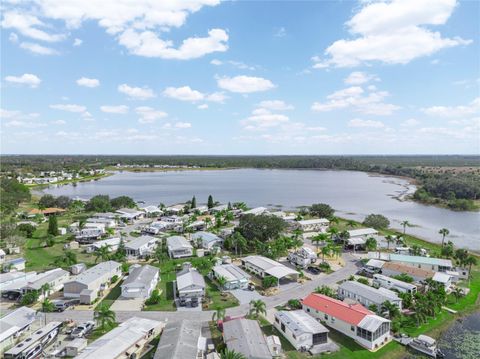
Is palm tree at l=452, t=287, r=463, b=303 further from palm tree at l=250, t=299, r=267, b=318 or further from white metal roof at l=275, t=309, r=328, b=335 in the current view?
palm tree at l=250, t=299, r=267, b=318

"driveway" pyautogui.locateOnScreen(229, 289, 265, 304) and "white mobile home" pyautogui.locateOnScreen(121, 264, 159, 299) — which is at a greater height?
"white mobile home" pyautogui.locateOnScreen(121, 264, 159, 299)

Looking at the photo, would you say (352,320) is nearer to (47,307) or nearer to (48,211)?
(47,307)

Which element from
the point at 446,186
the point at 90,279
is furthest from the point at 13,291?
the point at 446,186

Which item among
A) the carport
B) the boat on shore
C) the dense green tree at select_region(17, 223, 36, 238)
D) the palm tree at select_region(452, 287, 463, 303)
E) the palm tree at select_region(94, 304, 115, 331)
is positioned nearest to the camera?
the boat on shore

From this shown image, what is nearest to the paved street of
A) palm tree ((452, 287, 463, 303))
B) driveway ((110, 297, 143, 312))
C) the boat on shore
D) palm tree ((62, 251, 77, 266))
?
driveway ((110, 297, 143, 312))

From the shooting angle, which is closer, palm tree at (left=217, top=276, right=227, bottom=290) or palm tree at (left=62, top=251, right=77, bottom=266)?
palm tree at (left=217, top=276, right=227, bottom=290)

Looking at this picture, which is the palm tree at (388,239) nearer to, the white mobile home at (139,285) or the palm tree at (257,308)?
the palm tree at (257,308)

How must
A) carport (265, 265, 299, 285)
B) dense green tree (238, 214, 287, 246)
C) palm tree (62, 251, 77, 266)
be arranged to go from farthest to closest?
dense green tree (238, 214, 287, 246) < palm tree (62, 251, 77, 266) < carport (265, 265, 299, 285)
